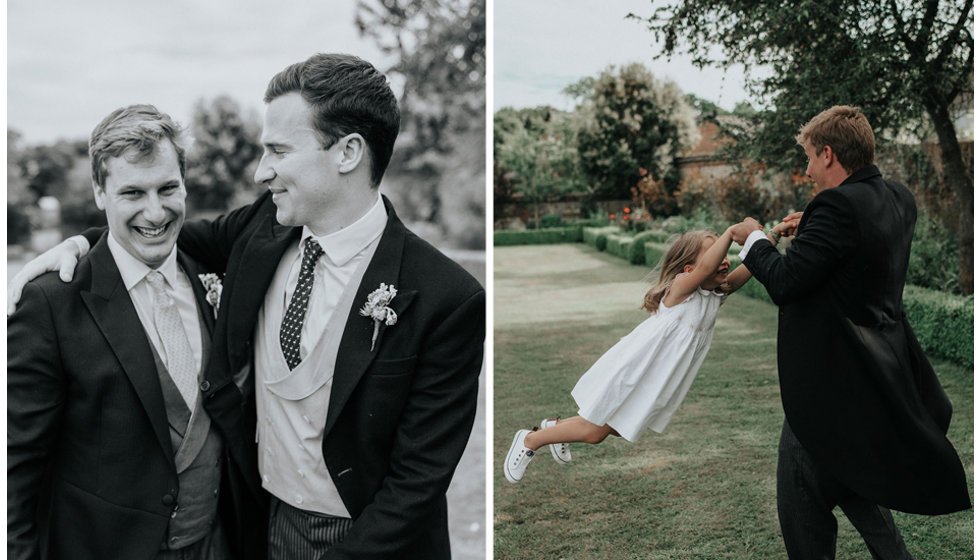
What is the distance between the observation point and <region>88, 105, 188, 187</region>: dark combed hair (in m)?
2.09

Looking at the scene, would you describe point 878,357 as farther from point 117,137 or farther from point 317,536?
point 117,137

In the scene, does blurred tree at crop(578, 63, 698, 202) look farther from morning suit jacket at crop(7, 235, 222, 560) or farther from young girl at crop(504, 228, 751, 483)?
morning suit jacket at crop(7, 235, 222, 560)

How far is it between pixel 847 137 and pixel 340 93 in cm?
153

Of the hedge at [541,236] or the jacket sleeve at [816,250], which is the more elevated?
the jacket sleeve at [816,250]

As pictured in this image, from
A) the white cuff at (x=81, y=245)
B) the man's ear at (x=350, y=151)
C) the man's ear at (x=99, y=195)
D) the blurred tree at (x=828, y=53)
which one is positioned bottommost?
the white cuff at (x=81, y=245)

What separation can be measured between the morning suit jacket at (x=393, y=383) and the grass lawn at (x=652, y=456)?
4.91 feet

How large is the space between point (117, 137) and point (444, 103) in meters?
2.34

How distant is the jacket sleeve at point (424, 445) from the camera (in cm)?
209

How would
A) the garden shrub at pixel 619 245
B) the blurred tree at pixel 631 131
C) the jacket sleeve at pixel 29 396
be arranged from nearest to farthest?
the jacket sleeve at pixel 29 396 → the blurred tree at pixel 631 131 → the garden shrub at pixel 619 245


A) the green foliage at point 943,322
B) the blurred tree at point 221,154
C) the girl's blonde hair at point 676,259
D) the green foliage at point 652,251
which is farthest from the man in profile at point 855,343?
the green foliage at point 652,251

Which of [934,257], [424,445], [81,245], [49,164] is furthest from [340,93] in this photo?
[934,257]

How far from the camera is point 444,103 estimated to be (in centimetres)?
425

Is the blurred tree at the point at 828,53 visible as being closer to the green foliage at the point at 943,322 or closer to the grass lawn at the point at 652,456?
the green foliage at the point at 943,322

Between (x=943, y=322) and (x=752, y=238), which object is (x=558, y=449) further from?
(x=943, y=322)
